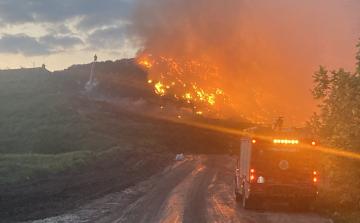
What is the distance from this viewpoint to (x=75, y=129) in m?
62.0

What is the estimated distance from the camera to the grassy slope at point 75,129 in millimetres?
55469

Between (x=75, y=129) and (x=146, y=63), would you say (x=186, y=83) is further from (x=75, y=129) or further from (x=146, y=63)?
(x=75, y=129)

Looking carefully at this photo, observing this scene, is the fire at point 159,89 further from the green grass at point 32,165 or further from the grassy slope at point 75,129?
the green grass at point 32,165

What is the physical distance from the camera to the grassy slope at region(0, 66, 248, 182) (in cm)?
5547

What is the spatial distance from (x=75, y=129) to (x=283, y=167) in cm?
5091

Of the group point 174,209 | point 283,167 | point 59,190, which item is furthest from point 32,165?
point 283,167

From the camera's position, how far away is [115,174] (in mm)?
29906

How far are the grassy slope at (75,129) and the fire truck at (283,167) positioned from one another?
2556 cm

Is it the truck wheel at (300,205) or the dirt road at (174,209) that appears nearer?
the dirt road at (174,209)

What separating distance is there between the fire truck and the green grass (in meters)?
14.4

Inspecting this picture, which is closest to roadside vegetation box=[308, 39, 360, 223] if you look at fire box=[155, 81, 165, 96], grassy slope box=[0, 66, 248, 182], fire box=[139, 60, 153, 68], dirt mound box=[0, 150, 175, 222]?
dirt mound box=[0, 150, 175, 222]

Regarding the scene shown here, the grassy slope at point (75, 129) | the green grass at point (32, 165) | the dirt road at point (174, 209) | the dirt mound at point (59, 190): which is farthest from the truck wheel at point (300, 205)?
the grassy slope at point (75, 129)

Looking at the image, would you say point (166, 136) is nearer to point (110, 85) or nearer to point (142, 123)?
point (142, 123)

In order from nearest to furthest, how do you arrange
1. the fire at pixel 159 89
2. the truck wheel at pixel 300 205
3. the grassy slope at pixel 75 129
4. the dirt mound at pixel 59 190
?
the dirt mound at pixel 59 190 < the truck wheel at pixel 300 205 < the grassy slope at pixel 75 129 < the fire at pixel 159 89
